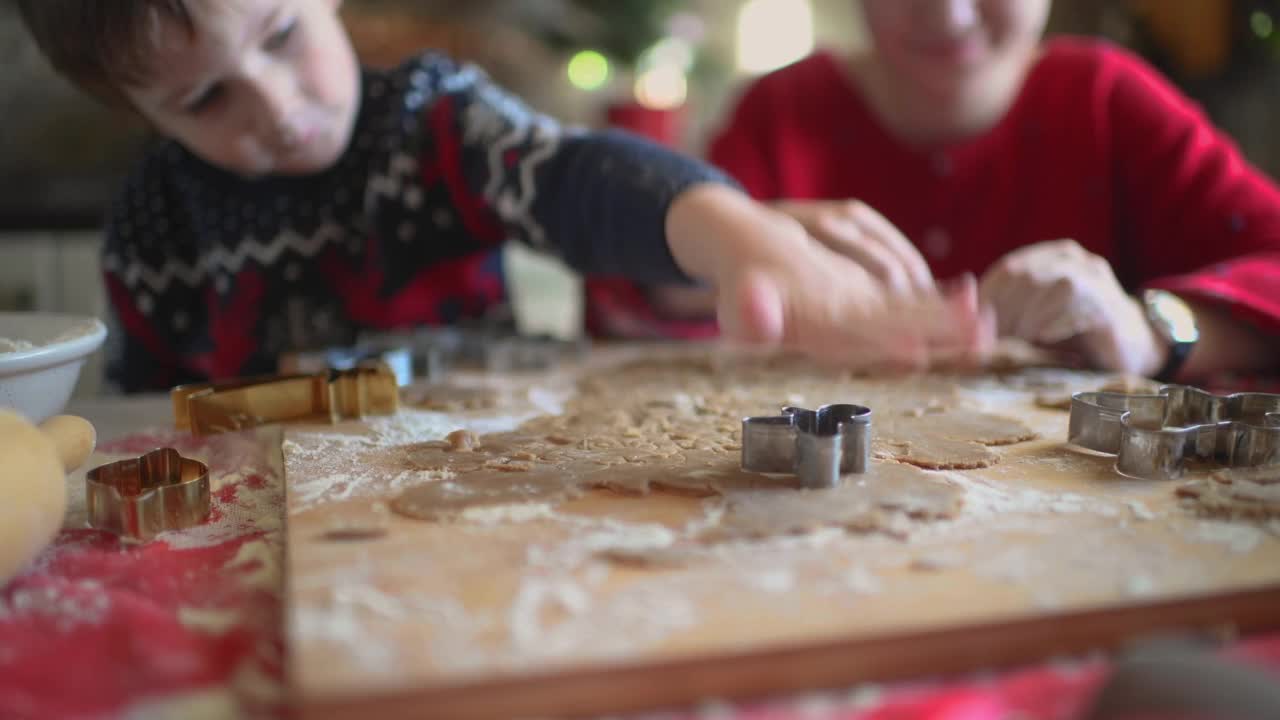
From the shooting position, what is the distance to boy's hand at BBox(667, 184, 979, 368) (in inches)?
23.2

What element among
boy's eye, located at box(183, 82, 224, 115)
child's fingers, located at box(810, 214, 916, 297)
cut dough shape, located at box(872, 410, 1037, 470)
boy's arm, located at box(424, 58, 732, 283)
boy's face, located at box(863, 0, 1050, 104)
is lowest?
cut dough shape, located at box(872, 410, 1037, 470)

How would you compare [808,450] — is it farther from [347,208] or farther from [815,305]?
[347,208]

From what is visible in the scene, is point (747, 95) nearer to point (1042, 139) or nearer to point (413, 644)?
point (1042, 139)

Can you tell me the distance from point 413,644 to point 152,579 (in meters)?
0.18

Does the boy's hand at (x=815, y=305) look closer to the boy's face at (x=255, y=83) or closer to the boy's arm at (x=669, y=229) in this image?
the boy's arm at (x=669, y=229)

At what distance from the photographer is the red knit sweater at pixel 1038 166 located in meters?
1.13

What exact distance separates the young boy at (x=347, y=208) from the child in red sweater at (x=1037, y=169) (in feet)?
0.79

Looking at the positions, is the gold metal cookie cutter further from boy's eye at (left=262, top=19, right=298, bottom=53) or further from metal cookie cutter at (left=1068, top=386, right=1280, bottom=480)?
metal cookie cutter at (left=1068, top=386, right=1280, bottom=480)

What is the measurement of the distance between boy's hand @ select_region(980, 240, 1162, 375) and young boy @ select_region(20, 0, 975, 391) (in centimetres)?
21

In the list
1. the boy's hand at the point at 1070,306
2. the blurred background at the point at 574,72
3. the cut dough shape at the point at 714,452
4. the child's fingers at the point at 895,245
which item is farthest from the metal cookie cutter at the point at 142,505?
the blurred background at the point at 574,72

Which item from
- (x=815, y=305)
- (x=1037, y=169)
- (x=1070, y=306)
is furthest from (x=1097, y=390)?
(x=1037, y=169)

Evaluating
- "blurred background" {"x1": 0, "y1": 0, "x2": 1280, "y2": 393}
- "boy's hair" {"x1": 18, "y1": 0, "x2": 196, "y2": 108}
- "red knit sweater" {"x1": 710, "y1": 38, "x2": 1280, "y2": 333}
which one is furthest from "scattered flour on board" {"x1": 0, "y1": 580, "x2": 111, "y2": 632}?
"blurred background" {"x1": 0, "y1": 0, "x2": 1280, "y2": 393}

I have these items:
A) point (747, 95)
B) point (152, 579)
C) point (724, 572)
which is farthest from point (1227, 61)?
point (152, 579)

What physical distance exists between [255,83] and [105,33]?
0.38 ft
